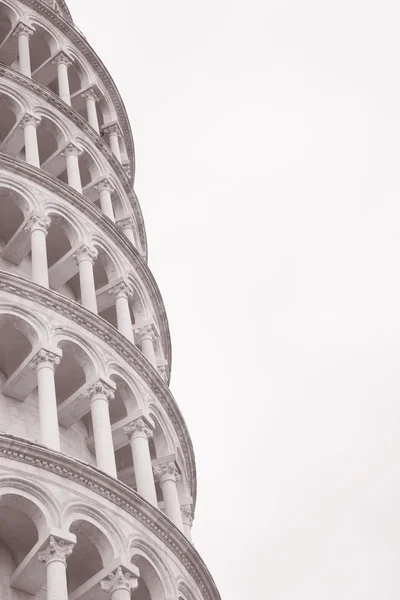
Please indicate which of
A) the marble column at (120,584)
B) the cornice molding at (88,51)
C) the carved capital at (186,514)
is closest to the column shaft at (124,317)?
the carved capital at (186,514)

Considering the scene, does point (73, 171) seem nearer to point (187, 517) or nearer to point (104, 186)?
point (104, 186)

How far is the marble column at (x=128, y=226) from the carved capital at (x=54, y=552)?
1286cm

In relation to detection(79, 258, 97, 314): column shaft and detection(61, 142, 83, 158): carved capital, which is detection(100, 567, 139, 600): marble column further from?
detection(61, 142, 83, 158): carved capital

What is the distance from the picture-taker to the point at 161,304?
26.3 metres

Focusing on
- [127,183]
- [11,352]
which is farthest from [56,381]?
[127,183]

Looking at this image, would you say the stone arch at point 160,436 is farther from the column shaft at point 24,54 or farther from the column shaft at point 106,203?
the column shaft at point 24,54

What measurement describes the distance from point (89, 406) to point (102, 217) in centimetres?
595

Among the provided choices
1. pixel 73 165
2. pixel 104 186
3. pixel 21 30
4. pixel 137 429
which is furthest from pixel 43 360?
pixel 21 30

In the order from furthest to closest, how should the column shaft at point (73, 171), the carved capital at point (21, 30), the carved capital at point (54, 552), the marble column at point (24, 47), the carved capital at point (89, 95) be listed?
the carved capital at point (89, 95) < the carved capital at point (21, 30) < the marble column at point (24, 47) < the column shaft at point (73, 171) < the carved capital at point (54, 552)

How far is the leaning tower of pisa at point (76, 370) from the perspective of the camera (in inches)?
667

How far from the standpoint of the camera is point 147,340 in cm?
2458

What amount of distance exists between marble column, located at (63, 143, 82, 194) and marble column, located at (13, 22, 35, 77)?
2.34m

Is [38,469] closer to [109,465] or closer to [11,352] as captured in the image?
[109,465]

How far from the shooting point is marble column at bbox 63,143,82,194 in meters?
25.7
